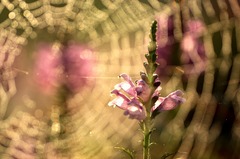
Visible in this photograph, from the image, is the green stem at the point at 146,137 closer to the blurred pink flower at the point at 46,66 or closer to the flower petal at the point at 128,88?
the flower petal at the point at 128,88

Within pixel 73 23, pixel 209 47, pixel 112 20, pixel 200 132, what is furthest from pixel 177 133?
pixel 73 23

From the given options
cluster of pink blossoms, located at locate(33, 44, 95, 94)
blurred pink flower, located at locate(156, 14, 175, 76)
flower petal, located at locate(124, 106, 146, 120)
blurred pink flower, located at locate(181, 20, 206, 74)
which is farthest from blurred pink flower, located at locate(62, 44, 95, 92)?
flower petal, located at locate(124, 106, 146, 120)

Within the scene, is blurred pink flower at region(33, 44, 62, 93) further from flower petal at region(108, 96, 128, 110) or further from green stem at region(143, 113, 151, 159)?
green stem at region(143, 113, 151, 159)

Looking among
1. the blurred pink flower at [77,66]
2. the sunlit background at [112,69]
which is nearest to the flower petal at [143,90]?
the sunlit background at [112,69]

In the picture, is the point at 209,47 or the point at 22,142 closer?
the point at 22,142

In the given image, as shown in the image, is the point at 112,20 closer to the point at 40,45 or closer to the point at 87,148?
the point at 40,45

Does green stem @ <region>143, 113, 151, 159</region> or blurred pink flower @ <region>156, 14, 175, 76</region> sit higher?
blurred pink flower @ <region>156, 14, 175, 76</region>

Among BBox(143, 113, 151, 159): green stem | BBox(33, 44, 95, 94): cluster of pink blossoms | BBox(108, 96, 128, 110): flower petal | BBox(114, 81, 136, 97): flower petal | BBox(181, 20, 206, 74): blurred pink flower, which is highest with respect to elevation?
BBox(181, 20, 206, 74): blurred pink flower
